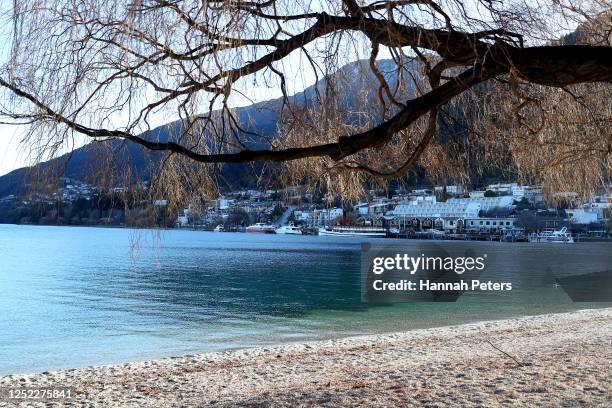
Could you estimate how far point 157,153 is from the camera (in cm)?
372

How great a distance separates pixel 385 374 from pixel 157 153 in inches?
117

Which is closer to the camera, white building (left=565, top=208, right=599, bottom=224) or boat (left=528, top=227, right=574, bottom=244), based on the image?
white building (left=565, top=208, right=599, bottom=224)

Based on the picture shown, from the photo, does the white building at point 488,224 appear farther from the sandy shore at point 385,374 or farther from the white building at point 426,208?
the sandy shore at point 385,374

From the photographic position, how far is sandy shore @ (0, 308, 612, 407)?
412cm

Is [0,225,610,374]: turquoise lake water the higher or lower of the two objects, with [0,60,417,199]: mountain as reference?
lower

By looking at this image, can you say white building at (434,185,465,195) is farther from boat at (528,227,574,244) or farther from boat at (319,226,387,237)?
boat at (528,227,574,244)

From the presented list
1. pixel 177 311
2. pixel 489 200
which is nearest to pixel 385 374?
pixel 177 311

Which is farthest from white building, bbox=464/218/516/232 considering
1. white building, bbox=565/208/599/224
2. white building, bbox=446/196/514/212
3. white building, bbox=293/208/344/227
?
white building, bbox=293/208/344/227

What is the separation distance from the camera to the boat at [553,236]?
5449cm

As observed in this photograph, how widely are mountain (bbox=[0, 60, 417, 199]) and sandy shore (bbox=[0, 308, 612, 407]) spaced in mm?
1591

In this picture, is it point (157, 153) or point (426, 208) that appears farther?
point (426, 208)

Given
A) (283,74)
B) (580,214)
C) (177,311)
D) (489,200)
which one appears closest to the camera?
(283,74)

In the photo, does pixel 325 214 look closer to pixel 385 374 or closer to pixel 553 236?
pixel 385 374

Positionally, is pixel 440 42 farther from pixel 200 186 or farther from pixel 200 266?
pixel 200 266
